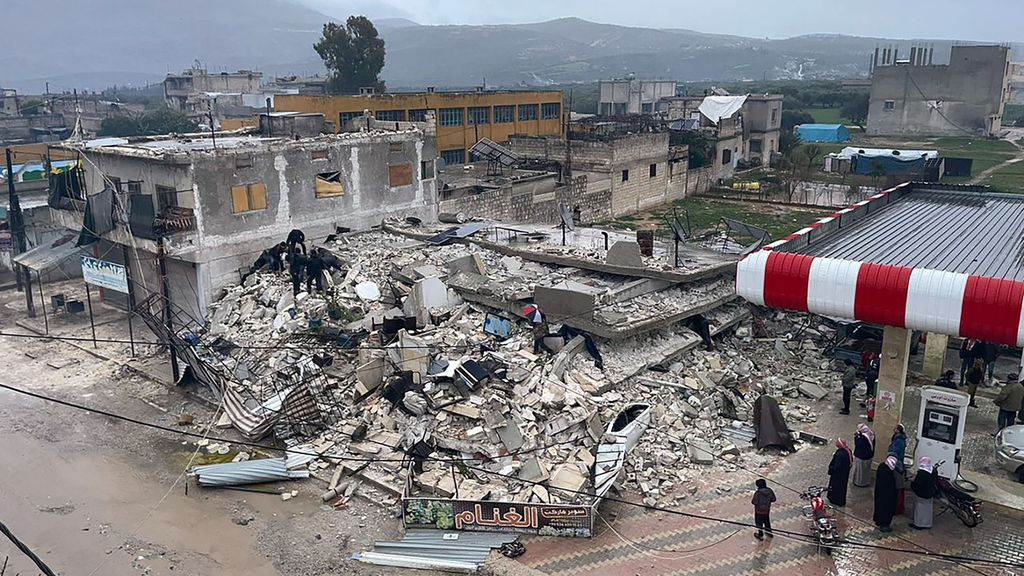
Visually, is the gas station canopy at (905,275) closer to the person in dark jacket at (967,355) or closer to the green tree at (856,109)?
the person in dark jacket at (967,355)

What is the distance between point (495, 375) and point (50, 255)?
18605mm

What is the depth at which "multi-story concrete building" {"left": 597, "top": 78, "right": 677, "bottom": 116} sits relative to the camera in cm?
8600

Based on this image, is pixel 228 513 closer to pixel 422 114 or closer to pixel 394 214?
pixel 394 214

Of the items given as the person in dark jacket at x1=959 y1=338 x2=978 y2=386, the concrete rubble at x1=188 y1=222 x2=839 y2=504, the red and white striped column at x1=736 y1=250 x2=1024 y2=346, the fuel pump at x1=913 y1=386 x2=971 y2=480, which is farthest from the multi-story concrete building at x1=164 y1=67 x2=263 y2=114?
the fuel pump at x1=913 y1=386 x2=971 y2=480

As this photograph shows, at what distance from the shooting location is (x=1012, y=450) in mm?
12305

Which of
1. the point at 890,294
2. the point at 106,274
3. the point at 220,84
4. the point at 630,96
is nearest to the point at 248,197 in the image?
the point at 106,274

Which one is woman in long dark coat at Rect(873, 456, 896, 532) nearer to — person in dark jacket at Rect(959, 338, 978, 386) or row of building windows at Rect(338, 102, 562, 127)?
person in dark jacket at Rect(959, 338, 978, 386)

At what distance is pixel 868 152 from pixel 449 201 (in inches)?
1422

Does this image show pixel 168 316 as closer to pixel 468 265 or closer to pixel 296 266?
pixel 296 266

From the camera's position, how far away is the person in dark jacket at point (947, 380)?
1585 cm

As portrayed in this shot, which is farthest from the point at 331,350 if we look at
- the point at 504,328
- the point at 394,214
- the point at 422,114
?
the point at 422,114

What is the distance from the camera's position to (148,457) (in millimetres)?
14758

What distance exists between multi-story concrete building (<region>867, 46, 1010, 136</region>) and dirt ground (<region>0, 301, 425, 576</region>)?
72.6 m

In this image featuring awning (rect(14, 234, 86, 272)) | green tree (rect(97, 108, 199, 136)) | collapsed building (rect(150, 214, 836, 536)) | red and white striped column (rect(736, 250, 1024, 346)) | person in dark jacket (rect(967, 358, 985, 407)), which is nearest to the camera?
red and white striped column (rect(736, 250, 1024, 346))
